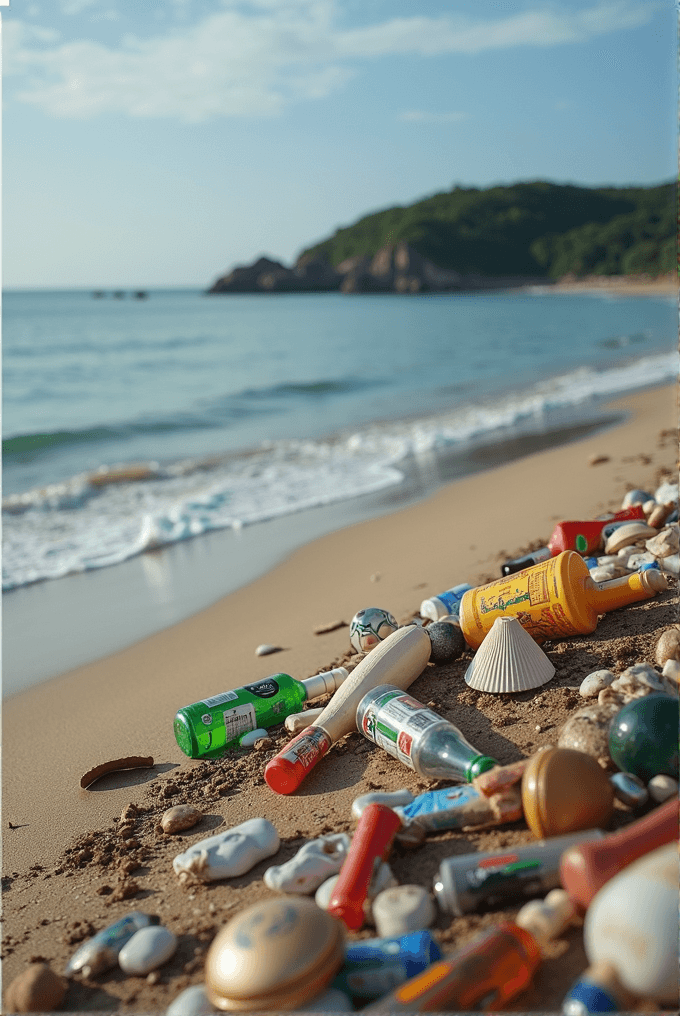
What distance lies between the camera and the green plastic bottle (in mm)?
2990

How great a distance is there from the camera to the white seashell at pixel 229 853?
2209mm

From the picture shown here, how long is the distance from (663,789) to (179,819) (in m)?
1.52

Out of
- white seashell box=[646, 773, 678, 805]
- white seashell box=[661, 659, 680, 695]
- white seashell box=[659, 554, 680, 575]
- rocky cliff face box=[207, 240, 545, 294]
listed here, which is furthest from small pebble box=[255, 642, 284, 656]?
rocky cliff face box=[207, 240, 545, 294]

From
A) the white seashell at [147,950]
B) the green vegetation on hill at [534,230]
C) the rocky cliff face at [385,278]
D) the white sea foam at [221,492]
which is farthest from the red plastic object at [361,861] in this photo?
the rocky cliff face at [385,278]

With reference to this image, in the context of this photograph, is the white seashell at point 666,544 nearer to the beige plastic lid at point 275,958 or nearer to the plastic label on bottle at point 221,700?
the plastic label on bottle at point 221,700

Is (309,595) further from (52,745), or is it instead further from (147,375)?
(147,375)

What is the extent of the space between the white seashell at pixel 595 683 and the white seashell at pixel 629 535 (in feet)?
3.98

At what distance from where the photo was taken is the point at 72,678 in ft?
13.9

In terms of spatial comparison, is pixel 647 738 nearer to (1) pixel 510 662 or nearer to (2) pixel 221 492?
(1) pixel 510 662

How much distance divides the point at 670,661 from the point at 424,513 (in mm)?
4019

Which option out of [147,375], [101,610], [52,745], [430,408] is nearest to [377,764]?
[52,745]

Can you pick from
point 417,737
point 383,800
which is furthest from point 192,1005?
point 417,737

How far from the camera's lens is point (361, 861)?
1951 mm

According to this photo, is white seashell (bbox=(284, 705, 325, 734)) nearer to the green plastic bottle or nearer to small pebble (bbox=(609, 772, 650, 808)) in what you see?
the green plastic bottle
